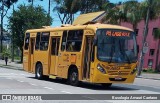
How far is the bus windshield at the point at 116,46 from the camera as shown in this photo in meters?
21.0

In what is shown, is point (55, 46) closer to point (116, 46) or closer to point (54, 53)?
point (54, 53)

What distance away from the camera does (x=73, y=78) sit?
2278 centimetres

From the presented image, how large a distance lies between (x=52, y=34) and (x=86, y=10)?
5993cm

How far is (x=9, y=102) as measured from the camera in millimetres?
14422

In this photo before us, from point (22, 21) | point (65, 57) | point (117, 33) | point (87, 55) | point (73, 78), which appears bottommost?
point (73, 78)

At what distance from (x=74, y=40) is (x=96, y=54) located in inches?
94.4

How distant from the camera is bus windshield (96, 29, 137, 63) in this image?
20969 mm

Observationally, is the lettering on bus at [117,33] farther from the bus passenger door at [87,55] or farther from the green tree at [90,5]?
the green tree at [90,5]

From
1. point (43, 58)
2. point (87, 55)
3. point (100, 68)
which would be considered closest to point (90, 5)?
point (43, 58)

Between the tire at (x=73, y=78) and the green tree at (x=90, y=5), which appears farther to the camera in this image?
the green tree at (x=90, y=5)

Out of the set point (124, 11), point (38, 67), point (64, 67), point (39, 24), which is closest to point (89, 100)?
point (64, 67)

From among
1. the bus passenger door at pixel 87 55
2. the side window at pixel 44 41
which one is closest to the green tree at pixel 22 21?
the side window at pixel 44 41

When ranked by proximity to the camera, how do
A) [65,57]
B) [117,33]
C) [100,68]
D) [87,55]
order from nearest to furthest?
[100,68]
[117,33]
[87,55]
[65,57]

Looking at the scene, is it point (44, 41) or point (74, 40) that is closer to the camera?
point (74, 40)
